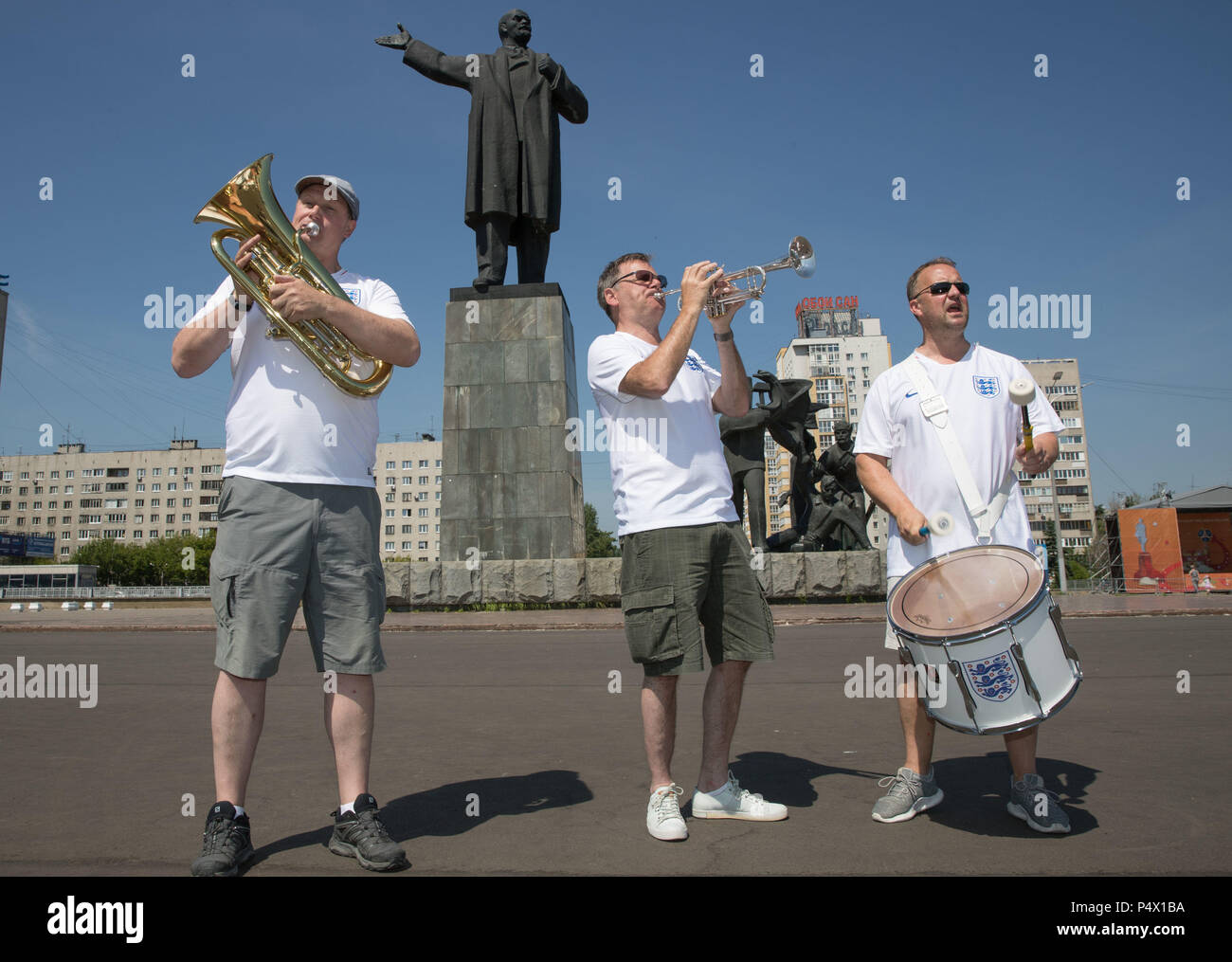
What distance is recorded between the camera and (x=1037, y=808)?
2.79 meters

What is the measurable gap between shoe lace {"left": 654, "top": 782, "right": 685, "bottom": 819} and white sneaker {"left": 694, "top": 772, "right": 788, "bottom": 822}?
0.26 meters

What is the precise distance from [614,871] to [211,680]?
5.26 meters

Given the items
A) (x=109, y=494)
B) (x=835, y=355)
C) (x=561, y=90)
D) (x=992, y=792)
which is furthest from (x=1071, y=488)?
(x=109, y=494)

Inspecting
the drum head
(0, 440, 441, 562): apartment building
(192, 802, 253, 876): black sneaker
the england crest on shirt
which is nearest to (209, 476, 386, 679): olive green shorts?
(192, 802, 253, 876): black sneaker

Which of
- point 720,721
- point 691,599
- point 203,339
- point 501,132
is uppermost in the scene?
point 501,132

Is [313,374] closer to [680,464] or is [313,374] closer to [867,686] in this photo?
[680,464]

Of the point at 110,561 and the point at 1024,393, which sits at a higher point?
the point at 1024,393

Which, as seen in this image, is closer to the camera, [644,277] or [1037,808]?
[1037,808]

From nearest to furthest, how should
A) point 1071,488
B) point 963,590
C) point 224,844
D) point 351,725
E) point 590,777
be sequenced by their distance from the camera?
point 224,844 < point 351,725 < point 963,590 < point 590,777 < point 1071,488

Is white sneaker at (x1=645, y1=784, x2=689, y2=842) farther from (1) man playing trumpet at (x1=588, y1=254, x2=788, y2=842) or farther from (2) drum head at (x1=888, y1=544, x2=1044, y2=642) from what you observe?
(2) drum head at (x1=888, y1=544, x2=1044, y2=642)

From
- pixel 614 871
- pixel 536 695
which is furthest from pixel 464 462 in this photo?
pixel 614 871

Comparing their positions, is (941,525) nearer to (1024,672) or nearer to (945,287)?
(1024,672)

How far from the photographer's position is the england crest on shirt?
321 centimetres

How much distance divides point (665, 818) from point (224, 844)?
128cm
